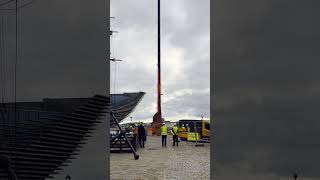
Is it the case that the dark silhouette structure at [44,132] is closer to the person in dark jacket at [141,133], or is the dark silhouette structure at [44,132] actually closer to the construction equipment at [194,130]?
the person in dark jacket at [141,133]

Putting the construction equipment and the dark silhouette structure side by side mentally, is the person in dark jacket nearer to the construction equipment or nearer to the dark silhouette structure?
the construction equipment

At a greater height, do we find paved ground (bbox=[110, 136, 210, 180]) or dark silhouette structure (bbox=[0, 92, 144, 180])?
dark silhouette structure (bbox=[0, 92, 144, 180])

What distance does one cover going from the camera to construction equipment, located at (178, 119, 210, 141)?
102 ft

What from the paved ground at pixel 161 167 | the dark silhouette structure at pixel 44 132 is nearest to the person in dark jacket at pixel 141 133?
the paved ground at pixel 161 167

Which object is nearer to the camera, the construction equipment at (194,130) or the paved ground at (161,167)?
the paved ground at (161,167)

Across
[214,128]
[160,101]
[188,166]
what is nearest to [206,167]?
[188,166]

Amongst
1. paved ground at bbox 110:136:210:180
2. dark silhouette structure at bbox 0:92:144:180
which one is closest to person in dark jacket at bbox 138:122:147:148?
paved ground at bbox 110:136:210:180

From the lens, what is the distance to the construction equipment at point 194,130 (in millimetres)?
31156

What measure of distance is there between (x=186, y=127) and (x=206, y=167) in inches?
654

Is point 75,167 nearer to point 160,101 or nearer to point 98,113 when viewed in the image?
point 98,113

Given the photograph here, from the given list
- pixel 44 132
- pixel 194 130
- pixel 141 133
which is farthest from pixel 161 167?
pixel 194 130

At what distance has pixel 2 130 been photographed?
10992 millimetres

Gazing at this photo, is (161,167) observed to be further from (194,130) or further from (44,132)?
→ (194,130)

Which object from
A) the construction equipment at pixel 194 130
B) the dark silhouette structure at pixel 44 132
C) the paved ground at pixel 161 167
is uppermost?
the dark silhouette structure at pixel 44 132
